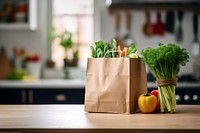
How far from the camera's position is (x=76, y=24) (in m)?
4.32

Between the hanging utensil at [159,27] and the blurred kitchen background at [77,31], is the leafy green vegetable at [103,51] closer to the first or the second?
the blurred kitchen background at [77,31]

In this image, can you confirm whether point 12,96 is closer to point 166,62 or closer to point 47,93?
point 47,93

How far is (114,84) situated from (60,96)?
188 cm

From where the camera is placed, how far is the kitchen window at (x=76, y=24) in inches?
169

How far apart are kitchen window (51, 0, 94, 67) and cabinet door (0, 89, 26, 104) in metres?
0.93

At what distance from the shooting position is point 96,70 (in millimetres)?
1630

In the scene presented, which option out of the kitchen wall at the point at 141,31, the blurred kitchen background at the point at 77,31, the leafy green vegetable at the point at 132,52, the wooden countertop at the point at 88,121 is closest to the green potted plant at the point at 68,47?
the blurred kitchen background at the point at 77,31

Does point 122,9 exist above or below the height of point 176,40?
above

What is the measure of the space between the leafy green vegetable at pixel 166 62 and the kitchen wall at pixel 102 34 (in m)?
2.42

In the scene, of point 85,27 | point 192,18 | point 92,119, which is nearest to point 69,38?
point 85,27

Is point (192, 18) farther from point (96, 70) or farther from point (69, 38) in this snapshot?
point (96, 70)

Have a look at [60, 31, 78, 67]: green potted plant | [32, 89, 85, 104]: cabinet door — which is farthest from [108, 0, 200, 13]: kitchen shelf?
[32, 89, 85, 104]: cabinet door

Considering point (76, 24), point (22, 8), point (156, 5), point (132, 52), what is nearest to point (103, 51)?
point (132, 52)

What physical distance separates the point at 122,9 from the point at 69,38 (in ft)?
2.20
